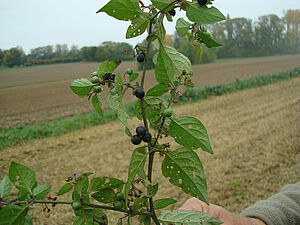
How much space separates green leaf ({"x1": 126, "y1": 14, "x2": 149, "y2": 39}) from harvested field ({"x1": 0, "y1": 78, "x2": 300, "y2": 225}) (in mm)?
3780

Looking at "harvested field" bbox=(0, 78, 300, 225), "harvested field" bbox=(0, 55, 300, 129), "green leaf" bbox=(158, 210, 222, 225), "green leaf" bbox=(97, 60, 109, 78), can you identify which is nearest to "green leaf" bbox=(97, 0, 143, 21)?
"green leaf" bbox=(97, 60, 109, 78)

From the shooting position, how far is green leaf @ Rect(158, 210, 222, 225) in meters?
0.61

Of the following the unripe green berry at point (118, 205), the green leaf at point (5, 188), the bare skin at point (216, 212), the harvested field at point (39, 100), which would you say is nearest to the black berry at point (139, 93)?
the unripe green berry at point (118, 205)

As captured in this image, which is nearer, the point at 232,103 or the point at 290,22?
the point at 232,103

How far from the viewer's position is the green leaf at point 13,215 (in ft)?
1.52

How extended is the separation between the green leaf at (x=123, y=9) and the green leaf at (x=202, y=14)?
10 centimetres

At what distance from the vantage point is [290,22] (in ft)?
58.2

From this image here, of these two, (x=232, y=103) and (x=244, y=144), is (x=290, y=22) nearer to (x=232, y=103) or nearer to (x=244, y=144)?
(x=232, y=103)

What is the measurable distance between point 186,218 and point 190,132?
246mm

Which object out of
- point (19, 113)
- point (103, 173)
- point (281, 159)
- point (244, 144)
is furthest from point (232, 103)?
point (19, 113)

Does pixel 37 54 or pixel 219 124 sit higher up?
pixel 37 54

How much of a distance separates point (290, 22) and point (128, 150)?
16909 millimetres

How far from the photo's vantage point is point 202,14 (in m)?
0.49

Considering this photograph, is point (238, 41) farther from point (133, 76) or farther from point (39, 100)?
point (133, 76)
